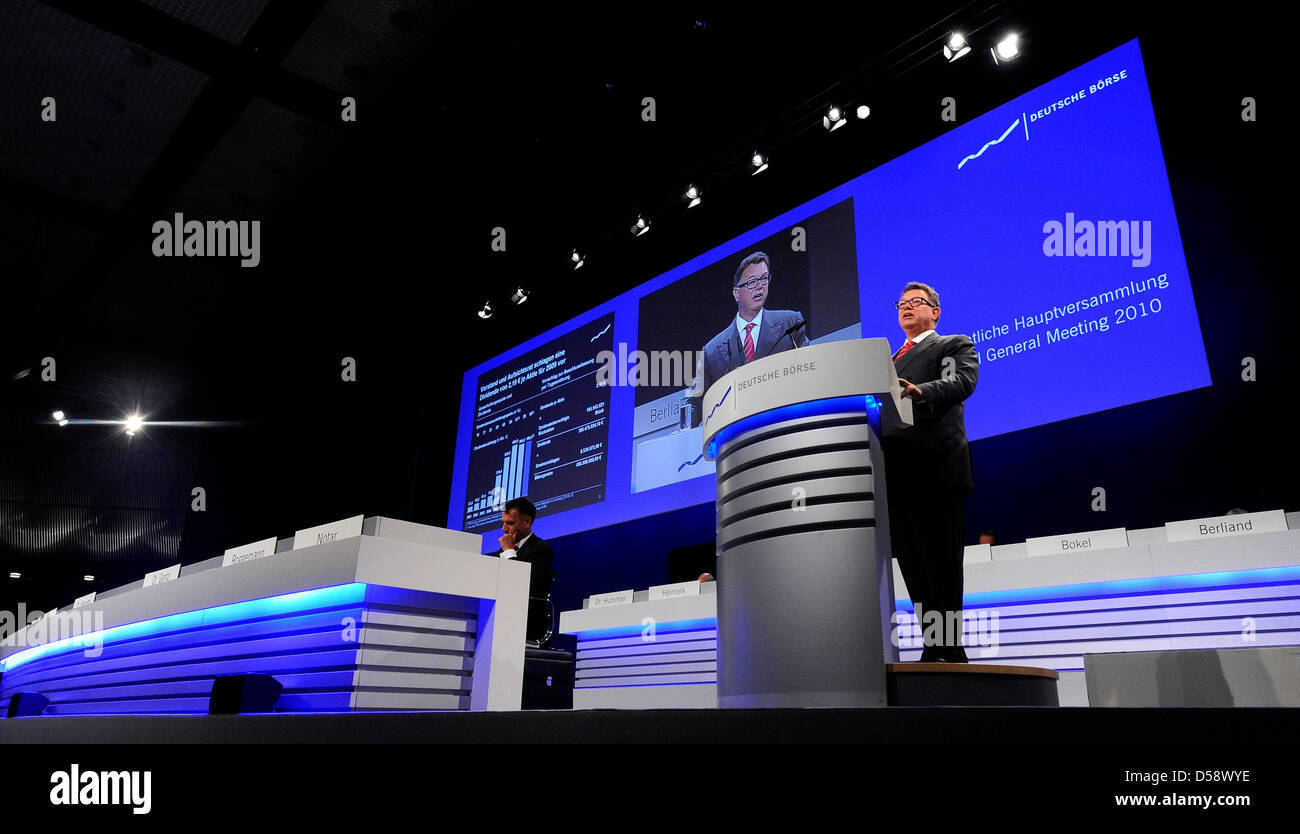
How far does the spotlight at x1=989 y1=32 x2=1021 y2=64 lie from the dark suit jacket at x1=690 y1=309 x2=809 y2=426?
1913 millimetres

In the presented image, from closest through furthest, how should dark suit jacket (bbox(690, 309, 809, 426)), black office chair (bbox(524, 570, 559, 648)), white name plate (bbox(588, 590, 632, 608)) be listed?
black office chair (bbox(524, 570, 559, 648)) < dark suit jacket (bbox(690, 309, 809, 426)) < white name plate (bbox(588, 590, 632, 608))

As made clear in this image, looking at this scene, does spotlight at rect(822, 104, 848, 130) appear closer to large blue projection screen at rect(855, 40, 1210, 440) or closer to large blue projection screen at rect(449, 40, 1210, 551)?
large blue projection screen at rect(449, 40, 1210, 551)

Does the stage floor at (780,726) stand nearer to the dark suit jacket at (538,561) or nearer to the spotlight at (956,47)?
the dark suit jacket at (538,561)

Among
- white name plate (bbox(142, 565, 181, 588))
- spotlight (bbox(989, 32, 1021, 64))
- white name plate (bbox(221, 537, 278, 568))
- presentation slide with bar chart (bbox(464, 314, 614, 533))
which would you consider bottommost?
white name plate (bbox(142, 565, 181, 588))

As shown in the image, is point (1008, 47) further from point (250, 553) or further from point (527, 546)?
point (250, 553)

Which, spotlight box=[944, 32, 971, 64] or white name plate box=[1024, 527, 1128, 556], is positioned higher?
spotlight box=[944, 32, 971, 64]

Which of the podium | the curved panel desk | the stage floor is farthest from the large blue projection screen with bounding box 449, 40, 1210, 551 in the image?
the stage floor

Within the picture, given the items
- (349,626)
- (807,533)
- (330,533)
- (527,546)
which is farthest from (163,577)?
(807,533)

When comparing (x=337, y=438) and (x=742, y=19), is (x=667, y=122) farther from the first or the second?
(x=337, y=438)

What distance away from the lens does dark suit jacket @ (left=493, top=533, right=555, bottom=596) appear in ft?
15.8

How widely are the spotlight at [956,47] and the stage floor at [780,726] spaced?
506cm

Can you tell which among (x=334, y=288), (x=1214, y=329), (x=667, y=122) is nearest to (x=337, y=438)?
(x=334, y=288)

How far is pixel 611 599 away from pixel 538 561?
138cm

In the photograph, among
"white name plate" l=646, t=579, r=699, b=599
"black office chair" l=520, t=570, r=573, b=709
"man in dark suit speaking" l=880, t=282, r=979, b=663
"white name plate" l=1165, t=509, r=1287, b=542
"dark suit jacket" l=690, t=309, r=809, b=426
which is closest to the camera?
"man in dark suit speaking" l=880, t=282, r=979, b=663
